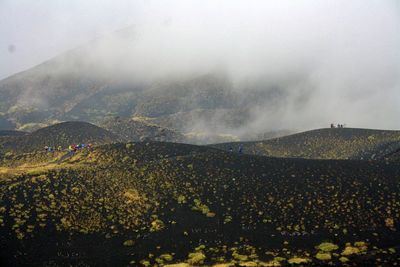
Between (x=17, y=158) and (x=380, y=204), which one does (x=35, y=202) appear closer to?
(x=380, y=204)

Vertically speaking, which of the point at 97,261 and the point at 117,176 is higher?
the point at 117,176

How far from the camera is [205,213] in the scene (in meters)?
81.9

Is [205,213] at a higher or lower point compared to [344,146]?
lower

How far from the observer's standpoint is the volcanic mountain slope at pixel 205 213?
6397cm

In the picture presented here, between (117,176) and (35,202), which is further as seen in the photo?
(117,176)

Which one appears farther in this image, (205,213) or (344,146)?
(344,146)

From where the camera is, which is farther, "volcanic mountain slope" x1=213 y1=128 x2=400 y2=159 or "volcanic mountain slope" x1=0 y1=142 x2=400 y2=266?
"volcanic mountain slope" x1=213 y1=128 x2=400 y2=159

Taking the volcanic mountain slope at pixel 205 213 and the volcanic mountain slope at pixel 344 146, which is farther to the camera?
the volcanic mountain slope at pixel 344 146

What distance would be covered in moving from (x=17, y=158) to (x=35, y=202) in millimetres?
75564

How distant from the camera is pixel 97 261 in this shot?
207 ft

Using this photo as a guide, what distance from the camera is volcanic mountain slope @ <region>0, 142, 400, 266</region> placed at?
6397 centimetres

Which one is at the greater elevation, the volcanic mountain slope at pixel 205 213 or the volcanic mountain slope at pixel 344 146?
the volcanic mountain slope at pixel 344 146

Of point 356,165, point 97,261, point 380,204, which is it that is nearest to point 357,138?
point 356,165

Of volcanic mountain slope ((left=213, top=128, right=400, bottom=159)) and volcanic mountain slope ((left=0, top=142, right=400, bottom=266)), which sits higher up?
volcanic mountain slope ((left=213, top=128, right=400, bottom=159))
